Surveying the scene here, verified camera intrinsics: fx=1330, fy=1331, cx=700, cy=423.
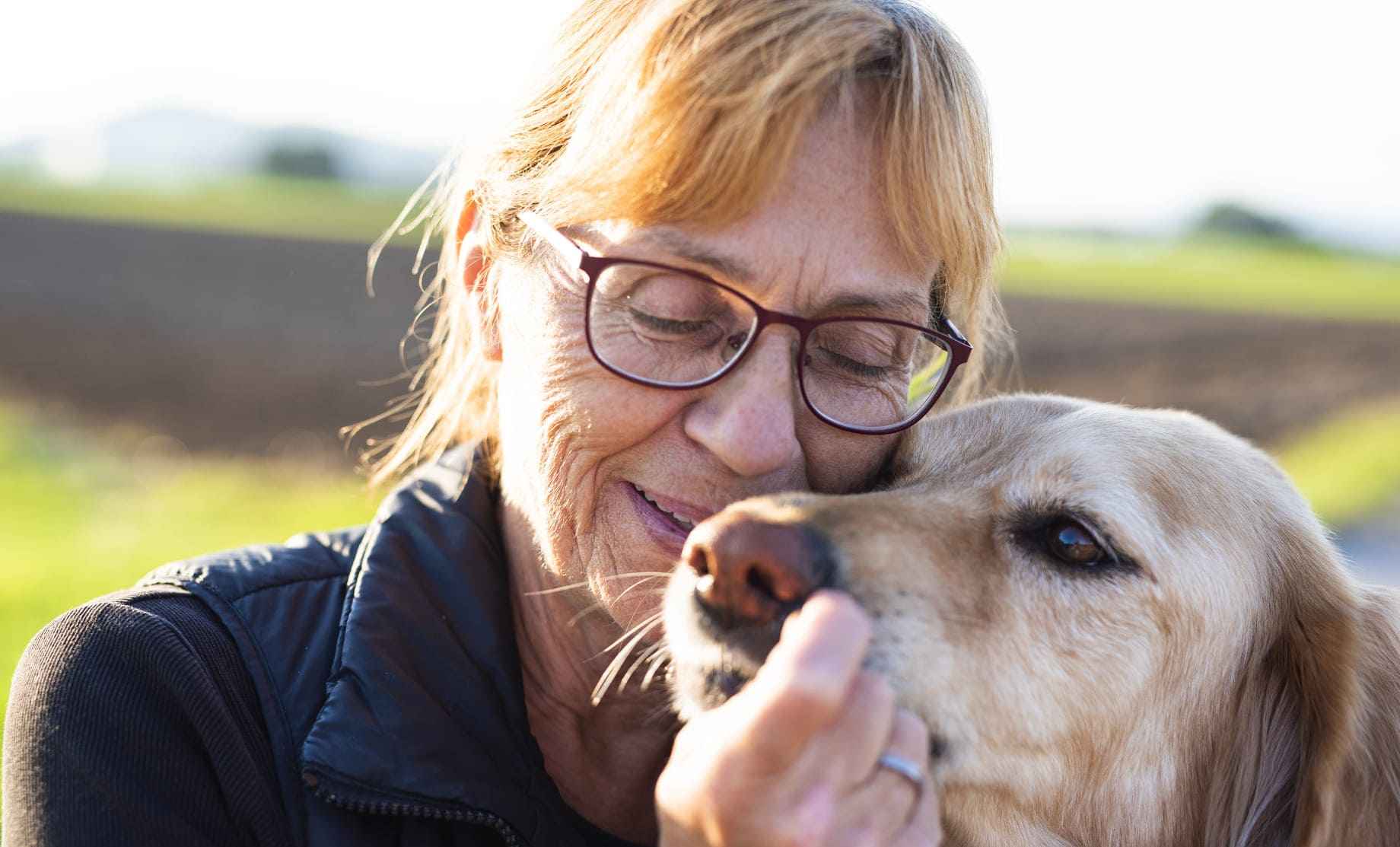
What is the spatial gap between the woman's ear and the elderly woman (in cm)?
4

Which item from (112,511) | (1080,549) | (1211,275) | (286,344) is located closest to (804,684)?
(1080,549)

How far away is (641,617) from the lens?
2.64m

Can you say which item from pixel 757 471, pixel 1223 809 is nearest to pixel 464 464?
pixel 757 471

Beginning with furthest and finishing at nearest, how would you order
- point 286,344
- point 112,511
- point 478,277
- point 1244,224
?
point 1244,224
point 286,344
point 112,511
point 478,277

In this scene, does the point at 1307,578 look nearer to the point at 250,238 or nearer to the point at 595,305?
the point at 595,305

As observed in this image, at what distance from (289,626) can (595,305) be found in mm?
860

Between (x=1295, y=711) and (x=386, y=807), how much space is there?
71.1 inches

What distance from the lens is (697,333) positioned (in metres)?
2.50

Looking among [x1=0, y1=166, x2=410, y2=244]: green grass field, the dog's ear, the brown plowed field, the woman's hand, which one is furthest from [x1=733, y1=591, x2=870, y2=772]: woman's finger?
[x1=0, y1=166, x2=410, y2=244]: green grass field

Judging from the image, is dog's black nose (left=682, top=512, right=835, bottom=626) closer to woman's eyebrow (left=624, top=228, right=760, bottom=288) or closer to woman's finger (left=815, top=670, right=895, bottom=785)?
woman's finger (left=815, top=670, right=895, bottom=785)

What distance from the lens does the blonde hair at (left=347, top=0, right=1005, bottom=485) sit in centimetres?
241

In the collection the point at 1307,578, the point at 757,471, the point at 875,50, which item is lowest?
the point at 1307,578

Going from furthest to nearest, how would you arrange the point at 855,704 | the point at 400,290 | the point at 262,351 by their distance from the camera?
the point at 400,290 → the point at 262,351 → the point at 855,704

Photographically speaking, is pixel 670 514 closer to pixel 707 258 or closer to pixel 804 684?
pixel 707 258
